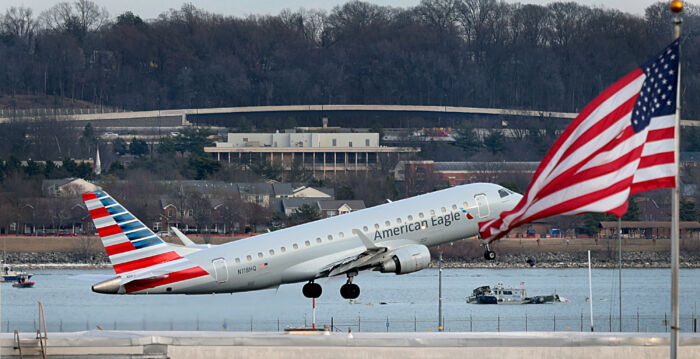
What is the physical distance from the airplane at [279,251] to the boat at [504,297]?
71.8 m

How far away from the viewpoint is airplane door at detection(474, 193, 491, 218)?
69.8 m

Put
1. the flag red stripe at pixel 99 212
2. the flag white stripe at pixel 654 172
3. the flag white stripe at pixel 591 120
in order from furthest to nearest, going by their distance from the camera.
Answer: the flag red stripe at pixel 99 212 < the flag white stripe at pixel 591 120 < the flag white stripe at pixel 654 172

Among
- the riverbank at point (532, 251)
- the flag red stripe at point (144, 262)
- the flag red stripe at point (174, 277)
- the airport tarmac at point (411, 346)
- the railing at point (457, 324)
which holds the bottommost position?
the riverbank at point (532, 251)

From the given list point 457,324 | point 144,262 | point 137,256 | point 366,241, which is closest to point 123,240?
point 137,256

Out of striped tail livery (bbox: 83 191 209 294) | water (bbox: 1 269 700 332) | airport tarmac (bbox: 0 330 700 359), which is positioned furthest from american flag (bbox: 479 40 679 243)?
water (bbox: 1 269 700 332)

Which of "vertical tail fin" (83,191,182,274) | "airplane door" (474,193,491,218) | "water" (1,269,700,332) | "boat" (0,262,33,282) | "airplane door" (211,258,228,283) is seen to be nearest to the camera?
"airplane door" (211,258,228,283)

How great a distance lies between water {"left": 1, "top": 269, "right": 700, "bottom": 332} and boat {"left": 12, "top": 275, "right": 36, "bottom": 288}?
2.95 ft

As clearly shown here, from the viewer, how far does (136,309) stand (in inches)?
3605

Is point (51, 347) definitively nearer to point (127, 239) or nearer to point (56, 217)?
point (127, 239)

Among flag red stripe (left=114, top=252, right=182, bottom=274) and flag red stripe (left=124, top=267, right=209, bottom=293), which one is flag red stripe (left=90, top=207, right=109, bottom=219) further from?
flag red stripe (left=124, top=267, right=209, bottom=293)

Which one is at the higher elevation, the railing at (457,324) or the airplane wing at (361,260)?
the airplane wing at (361,260)

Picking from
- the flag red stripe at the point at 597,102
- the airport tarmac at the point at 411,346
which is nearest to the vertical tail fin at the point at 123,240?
the airport tarmac at the point at 411,346

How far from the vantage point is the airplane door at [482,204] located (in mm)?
69812

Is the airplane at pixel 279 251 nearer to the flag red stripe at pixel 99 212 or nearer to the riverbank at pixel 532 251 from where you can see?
the flag red stripe at pixel 99 212
